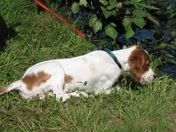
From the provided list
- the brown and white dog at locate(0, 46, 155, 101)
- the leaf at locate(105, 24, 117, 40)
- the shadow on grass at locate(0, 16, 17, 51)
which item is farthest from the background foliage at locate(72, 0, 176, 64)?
the shadow on grass at locate(0, 16, 17, 51)

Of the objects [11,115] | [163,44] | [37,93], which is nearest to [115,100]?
[37,93]

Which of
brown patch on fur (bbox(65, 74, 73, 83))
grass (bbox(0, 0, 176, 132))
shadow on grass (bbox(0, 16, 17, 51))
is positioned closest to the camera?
grass (bbox(0, 0, 176, 132))

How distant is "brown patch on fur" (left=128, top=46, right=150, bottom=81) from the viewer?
17.2ft

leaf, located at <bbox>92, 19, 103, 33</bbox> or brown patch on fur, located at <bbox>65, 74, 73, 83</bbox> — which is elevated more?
brown patch on fur, located at <bbox>65, 74, 73, 83</bbox>

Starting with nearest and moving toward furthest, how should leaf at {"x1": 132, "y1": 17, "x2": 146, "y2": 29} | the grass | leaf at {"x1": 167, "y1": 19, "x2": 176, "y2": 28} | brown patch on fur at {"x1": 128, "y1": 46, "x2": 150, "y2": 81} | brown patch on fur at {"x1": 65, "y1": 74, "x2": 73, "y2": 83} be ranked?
the grass → brown patch on fur at {"x1": 65, "y1": 74, "x2": 73, "y2": 83} → brown patch on fur at {"x1": 128, "y1": 46, "x2": 150, "y2": 81} → leaf at {"x1": 132, "y1": 17, "x2": 146, "y2": 29} → leaf at {"x1": 167, "y1": 19, "x2": 176, "y2": 28}

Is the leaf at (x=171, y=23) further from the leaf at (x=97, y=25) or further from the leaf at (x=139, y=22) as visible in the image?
the leaf at (x=97, y=25)

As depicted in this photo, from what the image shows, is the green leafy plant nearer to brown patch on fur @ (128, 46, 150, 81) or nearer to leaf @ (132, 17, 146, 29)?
leaf @ (132, 17, 146, 29)

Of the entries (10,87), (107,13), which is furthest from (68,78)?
(107,13)

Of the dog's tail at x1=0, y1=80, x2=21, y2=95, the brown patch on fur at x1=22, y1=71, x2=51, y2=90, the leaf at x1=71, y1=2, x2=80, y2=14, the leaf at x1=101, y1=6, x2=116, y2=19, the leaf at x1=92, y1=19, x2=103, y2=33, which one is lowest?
the leaf at x1=92, y1=19, x2=103, y2=33

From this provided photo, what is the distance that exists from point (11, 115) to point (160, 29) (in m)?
3.17

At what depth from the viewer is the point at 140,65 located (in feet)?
17.2

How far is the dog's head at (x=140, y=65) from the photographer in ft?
17.2

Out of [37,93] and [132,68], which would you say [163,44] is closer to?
[132,68]

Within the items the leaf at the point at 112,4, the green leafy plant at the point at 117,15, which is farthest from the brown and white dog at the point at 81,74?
the leaf at the point at 112,4
